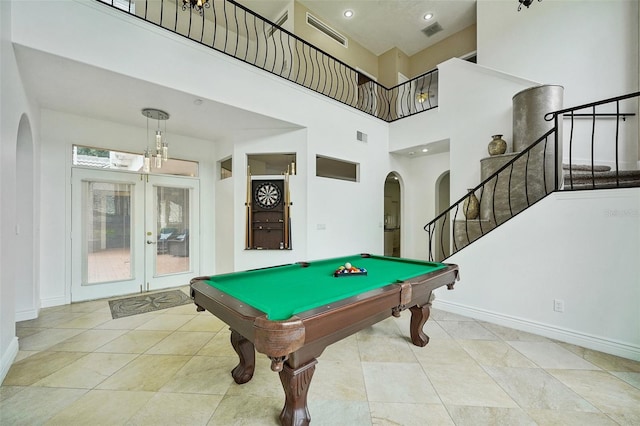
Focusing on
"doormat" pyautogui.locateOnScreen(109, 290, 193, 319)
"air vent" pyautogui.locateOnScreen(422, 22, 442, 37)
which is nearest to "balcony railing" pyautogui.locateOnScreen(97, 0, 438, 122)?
"air vent" pyautogui.locateOnScreen(422, 22, 442, 37)

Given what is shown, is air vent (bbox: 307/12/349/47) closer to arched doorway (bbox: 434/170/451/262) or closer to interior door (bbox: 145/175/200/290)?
arched doorway (bbox: 434/170/451/262)

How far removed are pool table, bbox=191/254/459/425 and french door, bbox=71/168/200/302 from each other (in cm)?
351

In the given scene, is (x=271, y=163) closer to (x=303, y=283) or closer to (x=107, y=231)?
(x=107, y=231)

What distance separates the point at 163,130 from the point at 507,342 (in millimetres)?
6117

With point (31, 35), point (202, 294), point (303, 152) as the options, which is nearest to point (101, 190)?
point (31, 35)

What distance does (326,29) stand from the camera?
6.27 m

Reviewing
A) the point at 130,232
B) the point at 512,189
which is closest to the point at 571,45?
the point at 512,189

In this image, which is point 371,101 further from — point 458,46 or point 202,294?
point 202,294

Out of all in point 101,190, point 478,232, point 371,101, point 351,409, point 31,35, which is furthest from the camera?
point 371,101

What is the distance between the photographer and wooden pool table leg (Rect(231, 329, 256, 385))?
6.85ft

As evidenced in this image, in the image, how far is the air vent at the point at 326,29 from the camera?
19.6 ft

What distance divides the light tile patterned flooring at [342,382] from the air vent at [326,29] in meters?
6.64

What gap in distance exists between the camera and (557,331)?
9.29 feet

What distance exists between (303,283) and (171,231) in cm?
409
